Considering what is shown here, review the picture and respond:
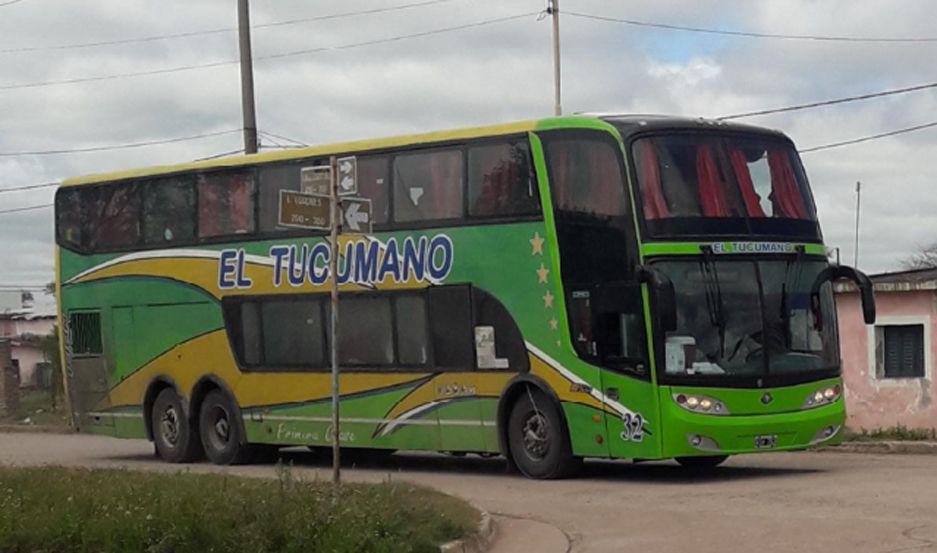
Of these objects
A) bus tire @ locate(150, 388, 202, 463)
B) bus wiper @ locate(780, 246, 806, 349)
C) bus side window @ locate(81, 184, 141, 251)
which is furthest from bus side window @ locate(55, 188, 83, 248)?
bus wiper @ locate(780, 246, 806, 349)

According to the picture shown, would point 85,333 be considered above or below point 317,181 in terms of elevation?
below

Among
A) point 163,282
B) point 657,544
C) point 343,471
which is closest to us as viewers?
point 657,544

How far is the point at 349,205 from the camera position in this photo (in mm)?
15000

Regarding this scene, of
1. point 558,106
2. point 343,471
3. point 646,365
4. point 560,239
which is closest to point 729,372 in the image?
point 646,365

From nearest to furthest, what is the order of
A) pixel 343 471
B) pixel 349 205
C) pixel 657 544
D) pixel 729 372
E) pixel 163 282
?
pixel 657 544
pixel 349 205
pixel 729 372
pixel 343 471
pixel 163 282

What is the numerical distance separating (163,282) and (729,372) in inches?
386

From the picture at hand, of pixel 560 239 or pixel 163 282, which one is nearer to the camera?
pixel 560 239

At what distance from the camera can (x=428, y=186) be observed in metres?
19.8

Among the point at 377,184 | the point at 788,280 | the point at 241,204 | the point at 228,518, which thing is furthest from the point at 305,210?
the point at 241,204

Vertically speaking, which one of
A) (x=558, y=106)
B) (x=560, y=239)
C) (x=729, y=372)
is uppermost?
(x=558, y=106)

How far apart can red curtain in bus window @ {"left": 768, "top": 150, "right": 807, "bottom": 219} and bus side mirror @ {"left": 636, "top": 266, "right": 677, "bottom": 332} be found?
2.03 metres

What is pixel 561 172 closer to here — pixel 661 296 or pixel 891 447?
pixel 661 296

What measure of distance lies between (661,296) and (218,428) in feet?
29.1

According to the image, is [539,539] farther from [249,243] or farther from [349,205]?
[249,243]
